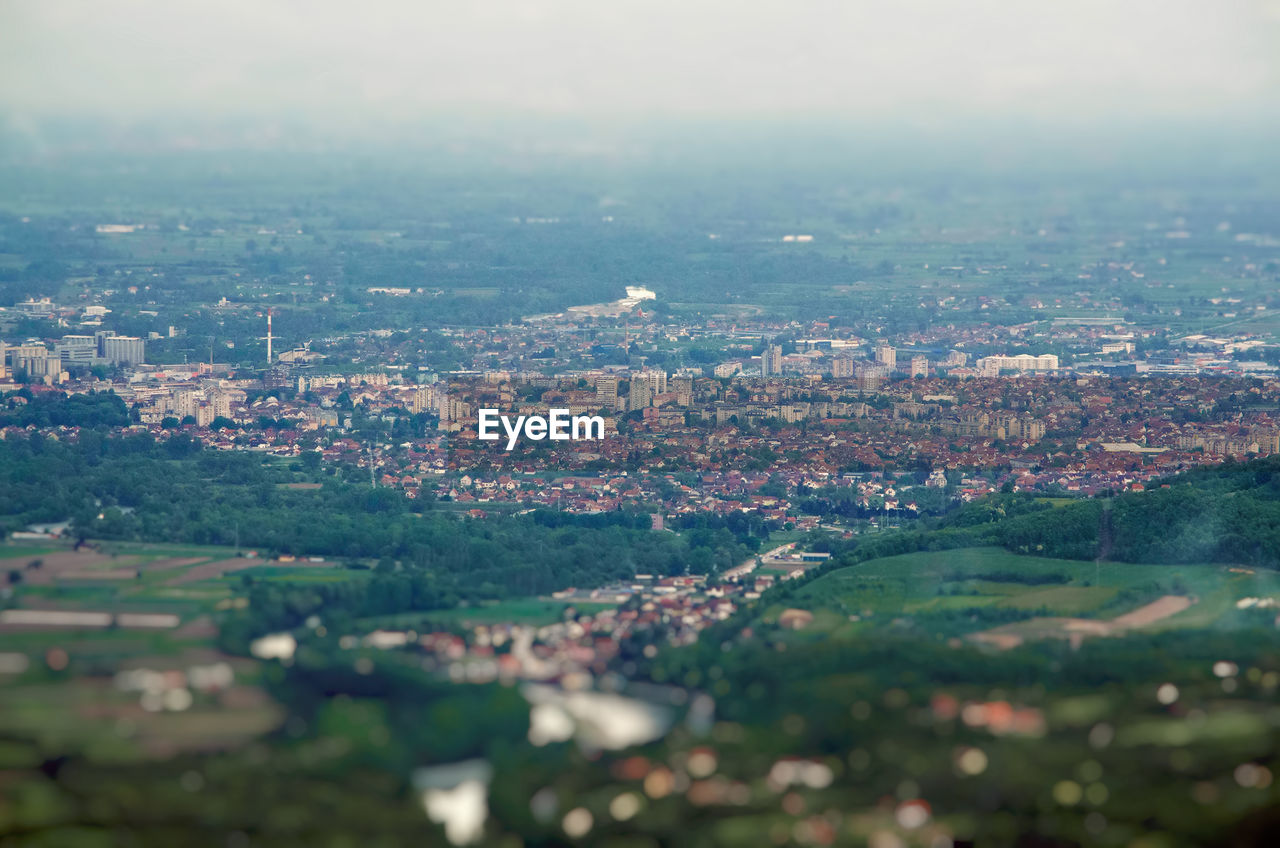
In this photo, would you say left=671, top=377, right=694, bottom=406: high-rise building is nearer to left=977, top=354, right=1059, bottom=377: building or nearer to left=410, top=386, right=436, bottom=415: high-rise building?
left=410, top=386, right=436, bottom=415: high-rise building

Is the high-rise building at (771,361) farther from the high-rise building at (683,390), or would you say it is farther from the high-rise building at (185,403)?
the high-rise building at (185,403)

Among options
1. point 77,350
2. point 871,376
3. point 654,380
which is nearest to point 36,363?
point 77,350

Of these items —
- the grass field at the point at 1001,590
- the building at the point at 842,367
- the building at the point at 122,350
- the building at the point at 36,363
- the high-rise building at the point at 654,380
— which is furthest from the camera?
the building at the point at 122,350

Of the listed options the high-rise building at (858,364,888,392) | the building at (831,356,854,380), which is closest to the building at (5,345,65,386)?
the building at (831,356,854,380)

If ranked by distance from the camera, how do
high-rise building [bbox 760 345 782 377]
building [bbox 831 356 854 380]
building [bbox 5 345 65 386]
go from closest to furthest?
building [bbox 5 345 65 386] < building [bbox 831 356 854 380] < high-rise building [bbox 760 345 782 377]

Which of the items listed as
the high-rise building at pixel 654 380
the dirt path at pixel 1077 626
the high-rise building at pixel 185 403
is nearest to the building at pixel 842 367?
the high-rise building at pixel 654 380

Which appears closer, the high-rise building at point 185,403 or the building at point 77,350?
the high-rise building at point 185,403

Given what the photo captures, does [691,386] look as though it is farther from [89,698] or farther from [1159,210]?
[1159,210]

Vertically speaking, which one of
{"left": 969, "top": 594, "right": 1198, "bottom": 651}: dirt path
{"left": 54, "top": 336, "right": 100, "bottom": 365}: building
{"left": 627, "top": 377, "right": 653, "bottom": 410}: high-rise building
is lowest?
{"left": 969, "top": 594, "right": 1198, "bottom": 651}: dirt path

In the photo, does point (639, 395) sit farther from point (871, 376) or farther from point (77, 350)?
point (77, 350)
